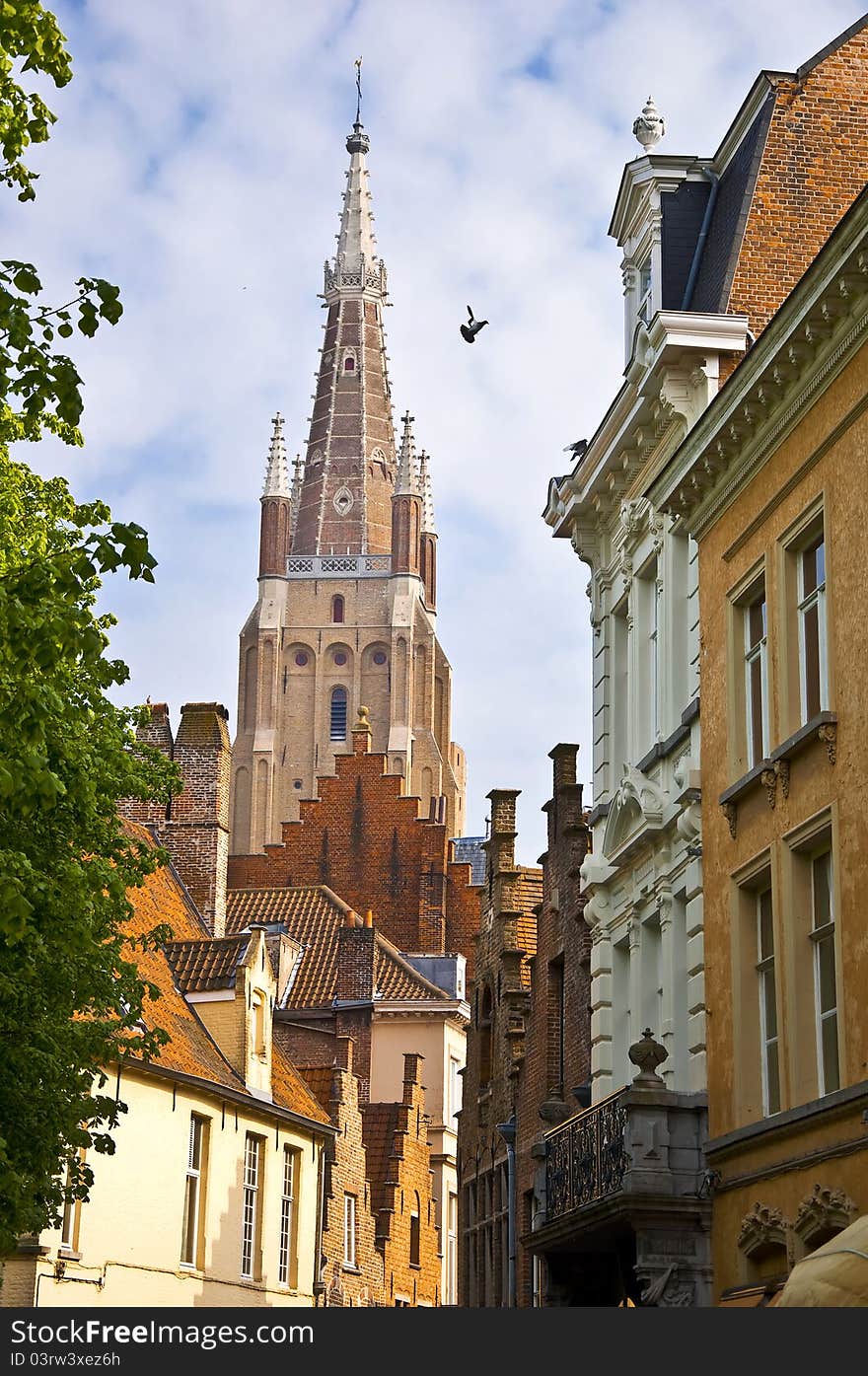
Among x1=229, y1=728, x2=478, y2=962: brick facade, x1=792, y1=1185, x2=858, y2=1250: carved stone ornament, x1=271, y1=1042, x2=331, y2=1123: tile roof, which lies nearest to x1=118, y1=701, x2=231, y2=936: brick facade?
x1=271, y1=1042, x2=331, y2=1123: tile roof

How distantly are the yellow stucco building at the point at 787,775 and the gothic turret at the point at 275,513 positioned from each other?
4238 inches

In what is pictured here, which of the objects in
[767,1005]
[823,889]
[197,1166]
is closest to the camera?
[823,889]

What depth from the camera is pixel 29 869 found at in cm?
1631

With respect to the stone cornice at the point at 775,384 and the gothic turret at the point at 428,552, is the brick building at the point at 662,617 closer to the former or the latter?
the stone cornice at the point at 775,384

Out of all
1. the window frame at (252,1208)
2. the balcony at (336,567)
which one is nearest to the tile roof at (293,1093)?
the window frame at (252,1208)

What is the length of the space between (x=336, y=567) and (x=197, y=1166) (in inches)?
Answer: 3928

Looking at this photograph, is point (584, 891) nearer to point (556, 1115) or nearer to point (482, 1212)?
point (556, 1115)

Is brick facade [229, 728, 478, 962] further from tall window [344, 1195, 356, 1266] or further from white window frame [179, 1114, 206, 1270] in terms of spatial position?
white window frame [179, 1114, 206, 1270]

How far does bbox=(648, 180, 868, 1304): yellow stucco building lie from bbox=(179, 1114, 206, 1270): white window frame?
517 inches

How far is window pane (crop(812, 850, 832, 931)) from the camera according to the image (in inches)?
677

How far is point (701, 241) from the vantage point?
24.2 m

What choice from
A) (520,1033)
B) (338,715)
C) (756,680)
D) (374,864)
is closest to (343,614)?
(338,715)

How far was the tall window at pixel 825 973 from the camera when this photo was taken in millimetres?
16812

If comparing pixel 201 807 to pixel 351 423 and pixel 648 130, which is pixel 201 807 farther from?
pixel 351 423
